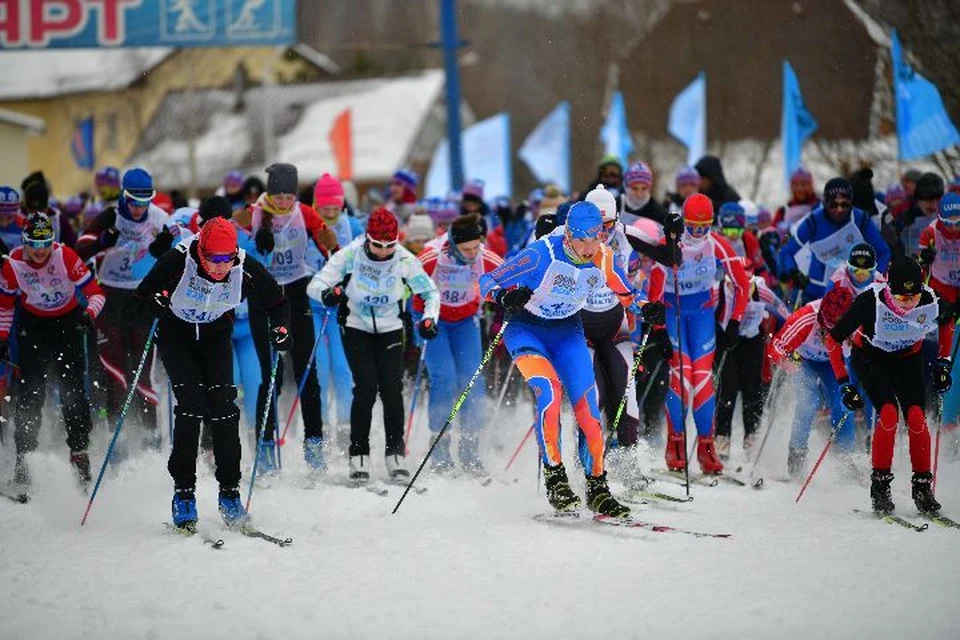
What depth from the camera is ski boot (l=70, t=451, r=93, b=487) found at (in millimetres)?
9250

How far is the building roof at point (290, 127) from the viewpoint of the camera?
5125cm

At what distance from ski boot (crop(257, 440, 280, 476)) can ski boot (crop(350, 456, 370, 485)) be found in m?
0.54

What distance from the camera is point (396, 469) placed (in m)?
9.55

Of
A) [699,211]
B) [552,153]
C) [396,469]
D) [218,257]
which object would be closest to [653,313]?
[699,211]

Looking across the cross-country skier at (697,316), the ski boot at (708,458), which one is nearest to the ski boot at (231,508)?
the cross-country skier at (697,316)

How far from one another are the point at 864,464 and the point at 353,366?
3.63m

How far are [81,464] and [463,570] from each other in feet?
11.3

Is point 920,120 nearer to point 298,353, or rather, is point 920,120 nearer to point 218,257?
point 298,353

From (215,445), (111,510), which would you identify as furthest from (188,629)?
(111,510)

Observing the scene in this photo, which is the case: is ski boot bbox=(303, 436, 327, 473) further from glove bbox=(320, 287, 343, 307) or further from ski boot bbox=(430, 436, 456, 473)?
glove bbox=(320, 287, 343, 307)

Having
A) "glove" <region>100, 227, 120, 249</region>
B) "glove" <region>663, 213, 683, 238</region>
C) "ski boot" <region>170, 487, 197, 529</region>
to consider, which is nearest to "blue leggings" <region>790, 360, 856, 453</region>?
"glove" <region>663, 213, 683, 238</region>


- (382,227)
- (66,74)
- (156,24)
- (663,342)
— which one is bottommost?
(663,342)

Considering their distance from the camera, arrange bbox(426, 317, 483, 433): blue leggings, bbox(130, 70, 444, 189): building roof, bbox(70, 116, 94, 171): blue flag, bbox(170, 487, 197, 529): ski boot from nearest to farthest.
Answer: bbox(170, 487, 197, 529): ski boot → bbox(426, 317, 483, 433): blue leggings → bbox(70, 116, 94, 171): blue flag → bbox(130, 70, 444, 189): building roof

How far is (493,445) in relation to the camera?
10961 mm
